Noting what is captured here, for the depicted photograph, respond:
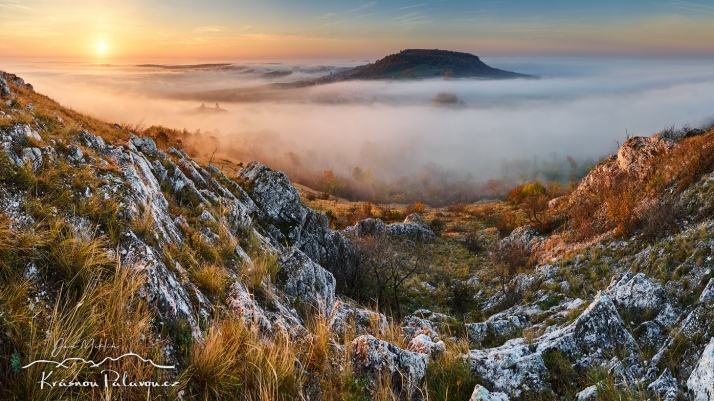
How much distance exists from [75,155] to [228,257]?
4033mm

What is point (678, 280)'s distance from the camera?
10.0m

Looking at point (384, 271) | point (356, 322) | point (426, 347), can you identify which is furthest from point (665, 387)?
point (384, 271)

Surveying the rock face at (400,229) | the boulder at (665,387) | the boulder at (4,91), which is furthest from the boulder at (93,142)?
the rock face at (400,229)

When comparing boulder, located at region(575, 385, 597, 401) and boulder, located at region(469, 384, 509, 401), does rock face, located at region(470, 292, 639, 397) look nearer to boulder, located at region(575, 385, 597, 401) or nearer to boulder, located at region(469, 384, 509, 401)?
boulder, located at region(575, 385, 597, 401)

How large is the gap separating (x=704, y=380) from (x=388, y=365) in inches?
135

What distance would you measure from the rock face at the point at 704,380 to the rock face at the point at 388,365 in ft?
9.74

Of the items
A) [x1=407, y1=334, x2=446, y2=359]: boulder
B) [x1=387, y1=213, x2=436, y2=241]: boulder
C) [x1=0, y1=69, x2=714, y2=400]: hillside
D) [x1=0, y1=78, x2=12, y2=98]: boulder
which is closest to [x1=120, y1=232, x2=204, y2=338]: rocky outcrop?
[x1=0, y1=69, x2=714, y2=400]: hillside

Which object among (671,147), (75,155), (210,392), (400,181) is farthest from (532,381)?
(400,181)

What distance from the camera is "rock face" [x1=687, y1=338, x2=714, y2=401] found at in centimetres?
359

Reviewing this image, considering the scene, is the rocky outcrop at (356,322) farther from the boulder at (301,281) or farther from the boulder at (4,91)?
the boulder at (4,91)

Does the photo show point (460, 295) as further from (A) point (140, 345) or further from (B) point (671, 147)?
A: (A) point (140, 345)

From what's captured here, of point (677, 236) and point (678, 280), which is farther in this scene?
point (677, 236)

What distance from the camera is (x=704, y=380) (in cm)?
371

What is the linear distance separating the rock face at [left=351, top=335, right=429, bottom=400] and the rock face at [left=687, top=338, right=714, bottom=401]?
297cm
